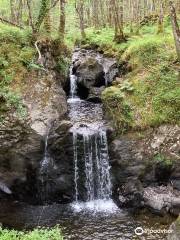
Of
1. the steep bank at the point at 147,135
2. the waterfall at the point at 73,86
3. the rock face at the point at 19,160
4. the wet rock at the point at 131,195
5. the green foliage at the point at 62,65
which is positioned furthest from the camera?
the waterfall at the point at 73,86

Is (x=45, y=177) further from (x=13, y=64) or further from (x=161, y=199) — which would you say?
(x=13, y=64)

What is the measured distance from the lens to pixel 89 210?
1491 centimetres

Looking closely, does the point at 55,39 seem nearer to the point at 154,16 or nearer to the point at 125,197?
the point at 125,197

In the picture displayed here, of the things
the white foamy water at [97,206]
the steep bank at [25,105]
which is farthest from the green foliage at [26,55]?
the white foamy water at [97,206]

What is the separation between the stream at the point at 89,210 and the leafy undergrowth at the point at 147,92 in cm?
105

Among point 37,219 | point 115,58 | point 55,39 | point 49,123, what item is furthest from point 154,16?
point 37,219

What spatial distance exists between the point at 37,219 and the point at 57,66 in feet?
28.1

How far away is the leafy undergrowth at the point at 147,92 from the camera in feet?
53.4

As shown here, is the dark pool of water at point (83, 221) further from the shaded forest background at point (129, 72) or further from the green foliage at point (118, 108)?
the shaded forest background at point (129, 72)

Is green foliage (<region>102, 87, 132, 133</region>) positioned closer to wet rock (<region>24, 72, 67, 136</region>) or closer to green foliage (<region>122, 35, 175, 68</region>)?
wet rock (<region>24, 72, 67, 136</region>)

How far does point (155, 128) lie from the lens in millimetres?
16141

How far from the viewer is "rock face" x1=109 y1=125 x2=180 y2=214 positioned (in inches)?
591

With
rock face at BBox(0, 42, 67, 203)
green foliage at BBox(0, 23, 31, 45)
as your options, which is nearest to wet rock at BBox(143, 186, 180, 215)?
rock face at BBox(0, 42, 67, 203)

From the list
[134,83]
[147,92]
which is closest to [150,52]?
[134,83]
